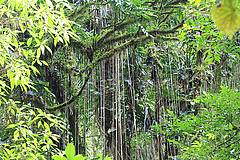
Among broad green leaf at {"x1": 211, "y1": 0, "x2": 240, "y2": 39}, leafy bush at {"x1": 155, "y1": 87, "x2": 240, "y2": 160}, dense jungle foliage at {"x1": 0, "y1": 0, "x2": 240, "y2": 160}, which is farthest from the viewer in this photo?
dense jungle foliage at {"x1": 0, "y1": 0, "x2": 240, "y2": 160}

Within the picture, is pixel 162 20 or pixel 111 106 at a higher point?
pixel 162 20

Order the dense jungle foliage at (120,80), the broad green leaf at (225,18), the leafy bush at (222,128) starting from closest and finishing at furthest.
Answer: the broad green leaf at (225,18) < the leafy bush at (222,128) < the dense jungle foliage at (120,80)

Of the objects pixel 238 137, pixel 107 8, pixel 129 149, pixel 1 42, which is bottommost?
pixel 129 149

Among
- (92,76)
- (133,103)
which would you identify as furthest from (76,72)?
(133,103)

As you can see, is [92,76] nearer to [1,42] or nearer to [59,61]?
[59,61]

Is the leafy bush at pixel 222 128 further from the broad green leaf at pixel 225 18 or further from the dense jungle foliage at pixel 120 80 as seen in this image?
the broad green leaf at pixel 225 18

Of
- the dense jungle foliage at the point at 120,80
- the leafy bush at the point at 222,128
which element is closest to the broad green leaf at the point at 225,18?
the leafy bush at the point at 222,128

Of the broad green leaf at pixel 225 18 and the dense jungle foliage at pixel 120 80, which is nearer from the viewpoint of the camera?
the broad green leaf at pixel 225 18

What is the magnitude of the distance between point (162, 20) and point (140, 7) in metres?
0.49

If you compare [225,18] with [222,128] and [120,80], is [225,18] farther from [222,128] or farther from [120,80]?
[120,80]

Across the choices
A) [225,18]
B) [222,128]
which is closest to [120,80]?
[222,128]

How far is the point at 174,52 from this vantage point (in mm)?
2844

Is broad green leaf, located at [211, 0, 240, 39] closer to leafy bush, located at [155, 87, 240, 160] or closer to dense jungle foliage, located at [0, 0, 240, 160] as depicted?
leafy bush, located at [155, 87, 240, 160]

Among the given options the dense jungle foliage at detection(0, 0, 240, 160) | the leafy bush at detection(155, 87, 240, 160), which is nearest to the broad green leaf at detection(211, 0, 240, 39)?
the leafy bush at detection(155, 87, 240, 160)
